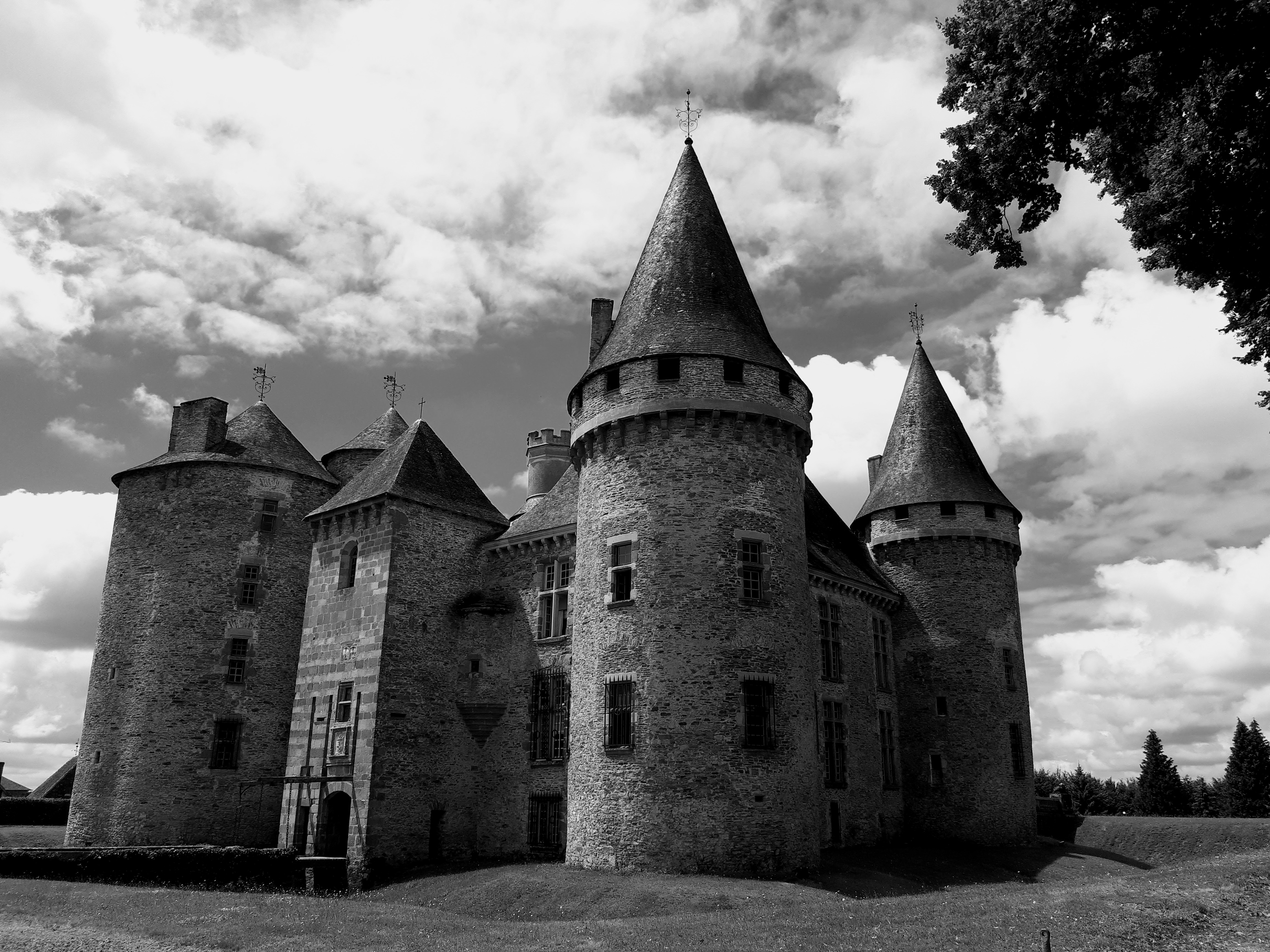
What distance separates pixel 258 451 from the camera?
120 ft

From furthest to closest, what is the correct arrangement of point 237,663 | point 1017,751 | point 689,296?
1. point 1017,751
2. point 237,663
3. point 689,296

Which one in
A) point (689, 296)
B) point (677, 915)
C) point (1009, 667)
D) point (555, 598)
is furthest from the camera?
point (1009, 667)

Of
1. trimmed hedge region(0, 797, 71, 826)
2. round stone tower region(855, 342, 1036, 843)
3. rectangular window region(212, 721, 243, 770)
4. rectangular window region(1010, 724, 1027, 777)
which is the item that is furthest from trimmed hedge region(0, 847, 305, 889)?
rectangular window region(1010, 724, 1027, 777)

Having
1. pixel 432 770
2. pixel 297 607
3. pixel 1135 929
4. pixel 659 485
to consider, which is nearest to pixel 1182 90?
pixel 1135 929

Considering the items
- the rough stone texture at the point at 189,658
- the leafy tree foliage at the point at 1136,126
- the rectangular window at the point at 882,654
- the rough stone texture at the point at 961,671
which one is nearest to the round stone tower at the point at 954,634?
the rough stone texture at the point at 961,671

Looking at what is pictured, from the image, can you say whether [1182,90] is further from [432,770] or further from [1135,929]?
[432,770]

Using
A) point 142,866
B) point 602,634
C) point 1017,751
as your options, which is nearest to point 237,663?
point 142,866

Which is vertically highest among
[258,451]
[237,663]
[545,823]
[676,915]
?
[258,451]

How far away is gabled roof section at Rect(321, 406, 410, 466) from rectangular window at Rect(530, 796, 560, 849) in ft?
53.7

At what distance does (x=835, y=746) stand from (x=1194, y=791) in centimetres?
4681

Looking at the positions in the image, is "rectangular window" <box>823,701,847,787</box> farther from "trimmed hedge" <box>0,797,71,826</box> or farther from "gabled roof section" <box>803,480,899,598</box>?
"trimmed hedge" <box>0,797,71,826</box>

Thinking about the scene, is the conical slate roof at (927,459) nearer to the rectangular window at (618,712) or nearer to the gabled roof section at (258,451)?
the rectangular window at (618,712)

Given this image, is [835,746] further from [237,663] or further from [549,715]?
[237,663]

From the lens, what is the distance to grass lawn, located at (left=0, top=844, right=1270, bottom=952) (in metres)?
14.8
